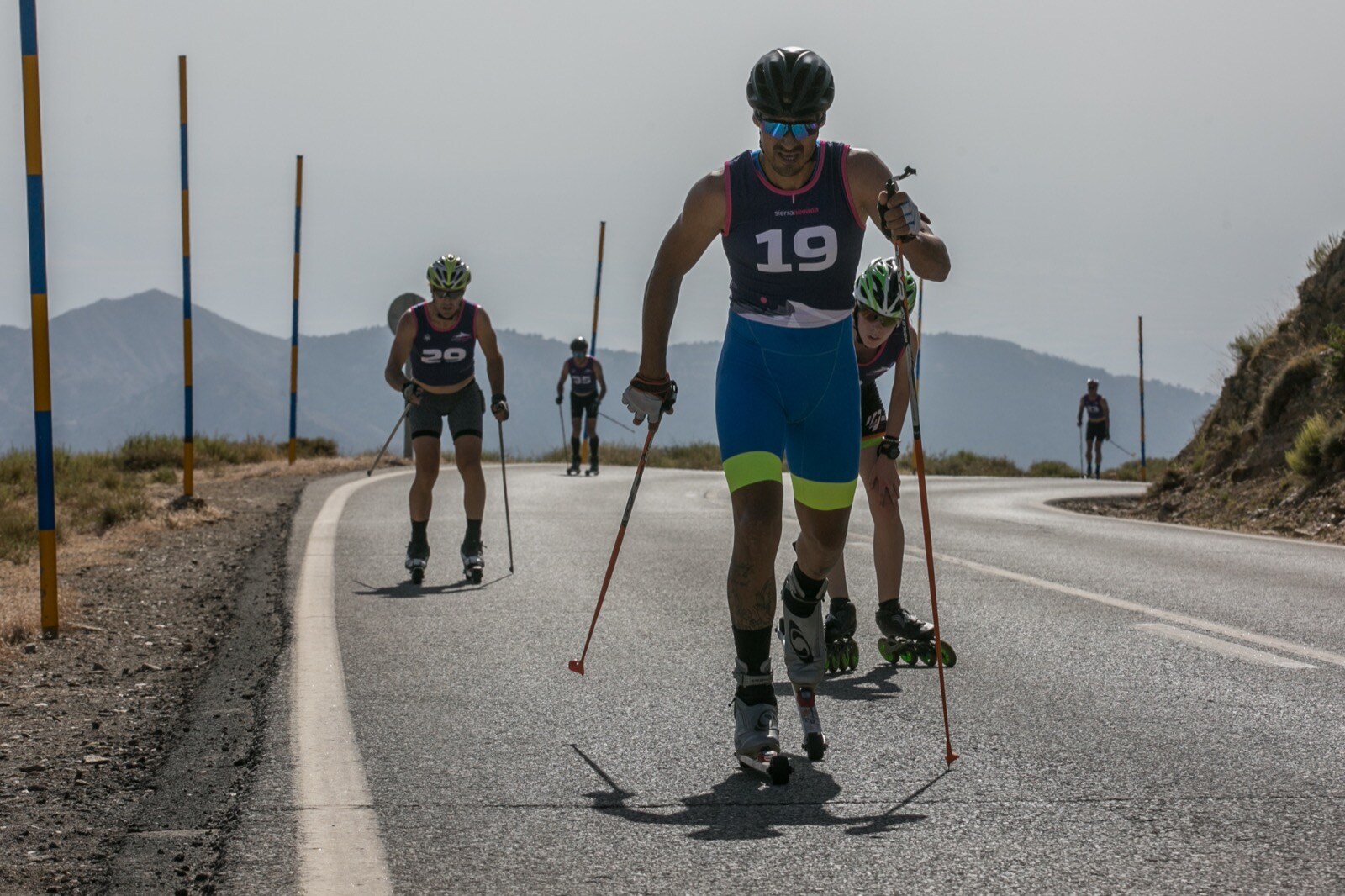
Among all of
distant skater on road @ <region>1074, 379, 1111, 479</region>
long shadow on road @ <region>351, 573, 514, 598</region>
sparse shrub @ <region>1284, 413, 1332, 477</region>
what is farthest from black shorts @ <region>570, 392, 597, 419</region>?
long shadow on road @ <region>351, 573, 514, 598</region>

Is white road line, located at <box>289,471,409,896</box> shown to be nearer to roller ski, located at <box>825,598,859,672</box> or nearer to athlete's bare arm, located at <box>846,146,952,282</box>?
roller ski, located at <box>825,598,859,672</box>

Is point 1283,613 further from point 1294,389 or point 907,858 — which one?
point 1294,389

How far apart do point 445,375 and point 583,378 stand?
14.7 meters

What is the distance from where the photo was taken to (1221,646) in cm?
686

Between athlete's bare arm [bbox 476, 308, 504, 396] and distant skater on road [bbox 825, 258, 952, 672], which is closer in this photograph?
distant skater on road [bbox 825, 258, 952, 672]

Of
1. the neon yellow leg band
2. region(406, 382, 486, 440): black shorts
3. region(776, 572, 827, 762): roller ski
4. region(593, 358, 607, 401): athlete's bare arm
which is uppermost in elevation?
region(593, 358, 607, 401): athlete's bare arm

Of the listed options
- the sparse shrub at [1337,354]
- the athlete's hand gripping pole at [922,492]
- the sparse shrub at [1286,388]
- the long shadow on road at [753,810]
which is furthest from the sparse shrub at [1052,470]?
the long shadow on road at [753,810]

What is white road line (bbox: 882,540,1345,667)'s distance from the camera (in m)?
6.68

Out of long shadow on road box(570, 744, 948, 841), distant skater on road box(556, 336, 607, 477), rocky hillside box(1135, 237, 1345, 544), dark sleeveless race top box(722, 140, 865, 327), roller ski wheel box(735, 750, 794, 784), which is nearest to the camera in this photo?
long shadow on road box(570, 744, 948, 841)

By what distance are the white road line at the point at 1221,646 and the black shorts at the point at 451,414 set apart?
4739 millimetres

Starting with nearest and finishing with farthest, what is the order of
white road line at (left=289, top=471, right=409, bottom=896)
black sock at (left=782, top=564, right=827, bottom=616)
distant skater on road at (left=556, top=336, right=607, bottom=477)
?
white road line at (left=289, top=471, right=409, bottom=896) → black sock at (left=782, top=564, right=827, bottom=616) → distant skater on road at (left=556, top=336, right=607, bottom=477)

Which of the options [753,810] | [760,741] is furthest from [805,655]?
[753,810]

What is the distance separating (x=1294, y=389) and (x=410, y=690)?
1567cm

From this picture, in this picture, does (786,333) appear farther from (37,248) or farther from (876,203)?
(37,248)
